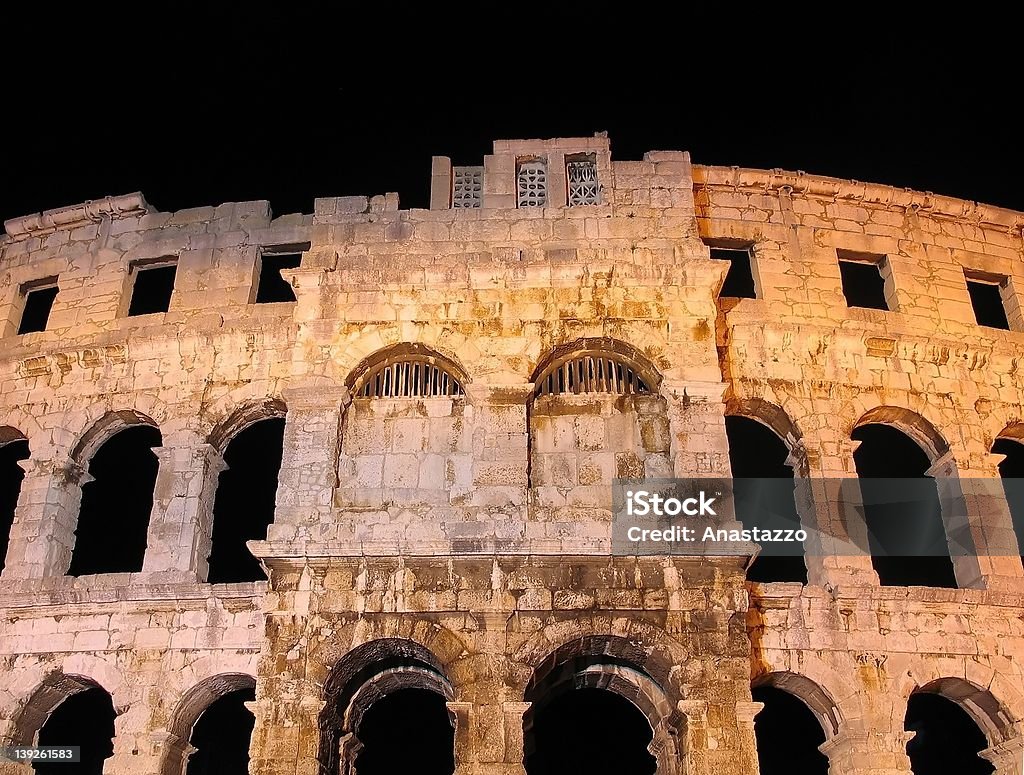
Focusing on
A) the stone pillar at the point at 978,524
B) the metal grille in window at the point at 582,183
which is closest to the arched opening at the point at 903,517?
the stone pillar at the point at 978,524

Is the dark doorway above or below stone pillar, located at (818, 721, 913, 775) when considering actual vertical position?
above

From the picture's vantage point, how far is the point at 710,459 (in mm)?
11828

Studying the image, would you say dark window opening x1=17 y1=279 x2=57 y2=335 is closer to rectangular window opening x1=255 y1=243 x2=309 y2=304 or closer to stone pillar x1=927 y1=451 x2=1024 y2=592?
rectangular window opening x1=255 y1=243 x2=309 y2=304

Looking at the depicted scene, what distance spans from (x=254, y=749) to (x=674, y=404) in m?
6.46

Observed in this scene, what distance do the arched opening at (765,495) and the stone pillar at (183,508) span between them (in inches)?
302

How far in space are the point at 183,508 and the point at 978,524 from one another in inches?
460

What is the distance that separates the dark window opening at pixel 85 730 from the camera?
50.4 feet

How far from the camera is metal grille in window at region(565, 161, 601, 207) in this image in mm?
14172

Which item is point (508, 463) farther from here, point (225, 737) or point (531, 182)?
point (225, 737)

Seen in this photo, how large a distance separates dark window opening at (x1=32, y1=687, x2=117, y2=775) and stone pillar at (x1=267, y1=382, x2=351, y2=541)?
255 inches

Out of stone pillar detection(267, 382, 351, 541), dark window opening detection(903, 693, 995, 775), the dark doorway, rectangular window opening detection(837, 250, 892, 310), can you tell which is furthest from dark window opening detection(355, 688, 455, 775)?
rectangular window opening detection(837, 250, 892, 310)

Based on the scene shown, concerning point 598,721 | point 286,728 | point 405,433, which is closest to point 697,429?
point 405,433

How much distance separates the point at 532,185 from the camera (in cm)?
1445

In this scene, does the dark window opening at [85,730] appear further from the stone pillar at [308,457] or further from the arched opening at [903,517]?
the arched opening at [903,517]
